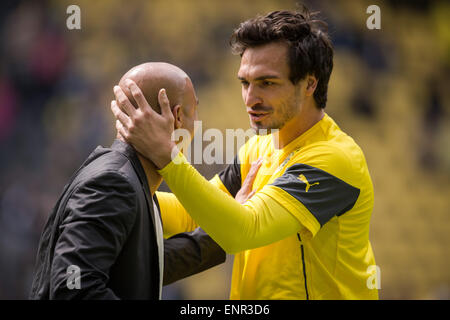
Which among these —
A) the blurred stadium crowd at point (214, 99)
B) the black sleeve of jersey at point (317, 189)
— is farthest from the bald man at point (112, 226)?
the blurred stadium crowd at point (214, 99)

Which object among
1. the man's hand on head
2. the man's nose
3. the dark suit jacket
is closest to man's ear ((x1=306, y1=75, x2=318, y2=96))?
the man's nose

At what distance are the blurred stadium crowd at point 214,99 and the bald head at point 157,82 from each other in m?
2.81

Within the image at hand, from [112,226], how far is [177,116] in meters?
0.48

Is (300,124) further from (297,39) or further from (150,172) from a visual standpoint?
(150,172)

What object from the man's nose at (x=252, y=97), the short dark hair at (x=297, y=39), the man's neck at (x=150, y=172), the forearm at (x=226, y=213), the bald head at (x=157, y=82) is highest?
the short dark hair at (x=297, y=39)

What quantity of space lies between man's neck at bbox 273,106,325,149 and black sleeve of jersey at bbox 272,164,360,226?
25cm

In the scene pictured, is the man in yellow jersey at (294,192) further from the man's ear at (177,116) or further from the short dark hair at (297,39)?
the man's ear at (177,116)

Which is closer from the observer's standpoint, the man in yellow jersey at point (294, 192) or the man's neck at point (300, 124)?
the man in yellow jersey at point (294, 192)

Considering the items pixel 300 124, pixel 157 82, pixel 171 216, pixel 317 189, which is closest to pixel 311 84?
pixel 300 124

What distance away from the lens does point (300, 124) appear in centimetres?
205

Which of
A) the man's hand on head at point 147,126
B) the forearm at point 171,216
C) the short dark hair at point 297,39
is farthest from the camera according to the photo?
the forearm at point 171,216

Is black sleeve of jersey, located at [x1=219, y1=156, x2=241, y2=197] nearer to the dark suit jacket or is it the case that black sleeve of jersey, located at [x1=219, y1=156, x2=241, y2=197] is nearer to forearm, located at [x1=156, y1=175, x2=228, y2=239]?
forearm, located at [x1=156, y1=175, x2=228, y2=239]

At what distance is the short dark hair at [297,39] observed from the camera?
1.95 metres

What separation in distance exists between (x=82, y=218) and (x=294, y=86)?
1013 millimetres
